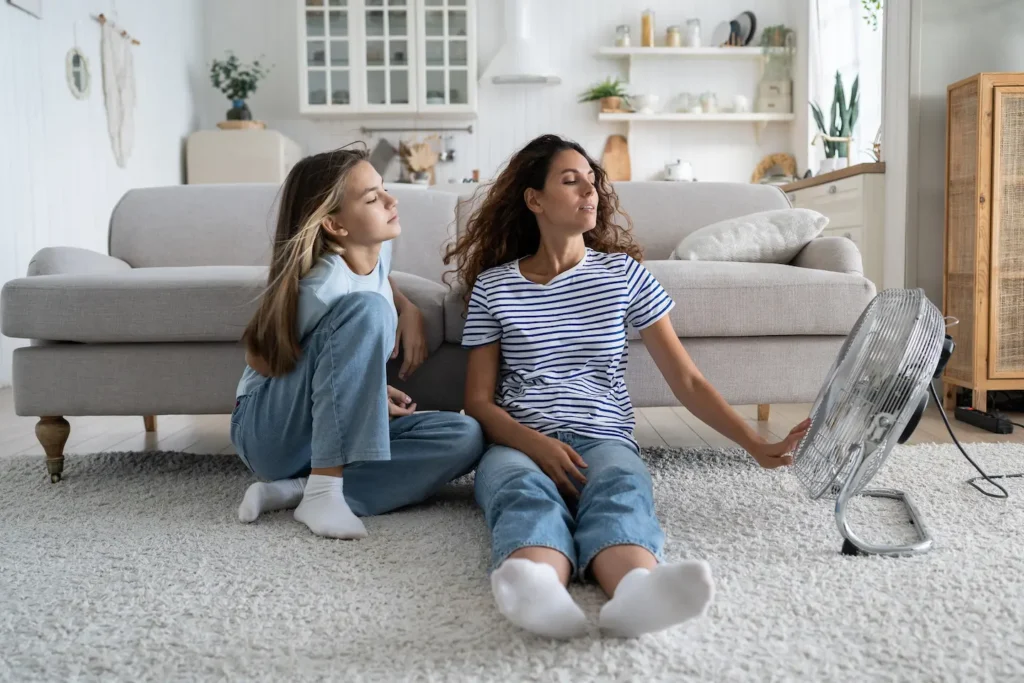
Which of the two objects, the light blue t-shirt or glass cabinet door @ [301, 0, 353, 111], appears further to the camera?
glass cabinet door @ [301, 0, 353, 111]

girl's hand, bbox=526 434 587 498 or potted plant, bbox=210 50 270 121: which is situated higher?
potted plant, bbox=210 50 270 121

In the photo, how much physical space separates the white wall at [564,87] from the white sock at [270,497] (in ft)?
14.8

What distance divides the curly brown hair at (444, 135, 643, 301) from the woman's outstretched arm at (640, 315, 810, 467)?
10.0 inches

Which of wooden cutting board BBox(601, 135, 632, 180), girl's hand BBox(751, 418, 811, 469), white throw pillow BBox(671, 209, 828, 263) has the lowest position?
girl's hand BBox(751, 418, 811, 469)

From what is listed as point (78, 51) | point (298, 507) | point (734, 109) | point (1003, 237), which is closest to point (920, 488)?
point (298, 507)

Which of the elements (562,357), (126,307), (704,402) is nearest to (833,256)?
(704,402)

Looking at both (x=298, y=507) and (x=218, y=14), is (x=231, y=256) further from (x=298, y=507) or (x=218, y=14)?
(x=218, y=14)

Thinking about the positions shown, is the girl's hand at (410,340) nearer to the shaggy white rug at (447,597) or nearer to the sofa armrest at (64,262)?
the shaggy white rug at (447,597)

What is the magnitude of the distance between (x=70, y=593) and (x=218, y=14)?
5471 mm

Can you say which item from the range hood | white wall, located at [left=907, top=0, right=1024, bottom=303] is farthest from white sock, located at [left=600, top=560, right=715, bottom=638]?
the range hood

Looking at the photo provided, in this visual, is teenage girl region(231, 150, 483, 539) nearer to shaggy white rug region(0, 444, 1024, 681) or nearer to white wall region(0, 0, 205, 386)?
shaggy white rug region(0, 444, 1024, 681)

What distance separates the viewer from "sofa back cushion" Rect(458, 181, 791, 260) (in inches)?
98.4

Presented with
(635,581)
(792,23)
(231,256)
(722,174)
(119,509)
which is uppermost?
(792,23)

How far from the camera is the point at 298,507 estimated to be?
4.77ft
